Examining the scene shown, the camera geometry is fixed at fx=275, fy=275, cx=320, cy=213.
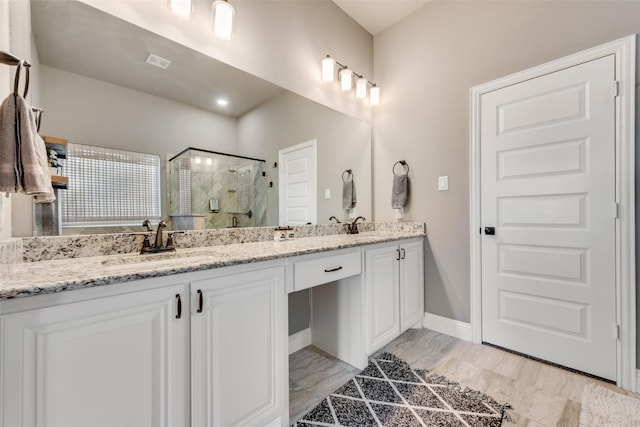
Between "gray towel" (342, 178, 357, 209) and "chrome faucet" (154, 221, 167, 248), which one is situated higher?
"gray towel" (342, 178, 357, 209)

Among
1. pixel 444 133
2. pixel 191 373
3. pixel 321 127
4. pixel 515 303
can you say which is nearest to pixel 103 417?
pixel 191 373

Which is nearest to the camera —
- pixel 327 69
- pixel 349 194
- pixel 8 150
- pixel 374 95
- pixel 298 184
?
pixel 8 150

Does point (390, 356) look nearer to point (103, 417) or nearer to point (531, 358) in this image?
point (531, 358)

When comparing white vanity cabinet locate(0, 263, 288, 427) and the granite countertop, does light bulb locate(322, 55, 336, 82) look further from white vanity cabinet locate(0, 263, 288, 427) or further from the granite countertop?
white vanity cabinet locate(0, 263, 288, 427)

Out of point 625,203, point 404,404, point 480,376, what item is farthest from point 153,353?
point 625,203

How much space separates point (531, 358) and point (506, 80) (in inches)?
77.3

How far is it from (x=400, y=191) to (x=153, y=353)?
7.02 ft

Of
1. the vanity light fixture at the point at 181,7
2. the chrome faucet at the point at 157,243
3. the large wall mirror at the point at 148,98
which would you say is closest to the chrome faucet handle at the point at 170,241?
the chrome faucet at the point at 157,243

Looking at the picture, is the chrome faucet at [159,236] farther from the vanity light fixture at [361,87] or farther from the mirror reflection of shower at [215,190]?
the vanity light fixture at [361,87]

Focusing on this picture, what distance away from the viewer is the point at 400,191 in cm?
249

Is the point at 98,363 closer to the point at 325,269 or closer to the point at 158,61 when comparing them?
the point at 325,269

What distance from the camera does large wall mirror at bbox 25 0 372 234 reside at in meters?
1.21

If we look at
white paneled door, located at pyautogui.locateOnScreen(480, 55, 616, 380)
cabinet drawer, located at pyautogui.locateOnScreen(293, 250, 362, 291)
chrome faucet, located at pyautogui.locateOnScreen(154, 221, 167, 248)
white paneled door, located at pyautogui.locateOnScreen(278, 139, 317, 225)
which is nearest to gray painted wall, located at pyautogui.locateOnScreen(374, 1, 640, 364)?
white paneled door, located at pyautogui.locateOnScreen(480, 55, 616, 380)

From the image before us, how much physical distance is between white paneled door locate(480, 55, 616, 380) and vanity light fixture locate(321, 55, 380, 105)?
989mm
